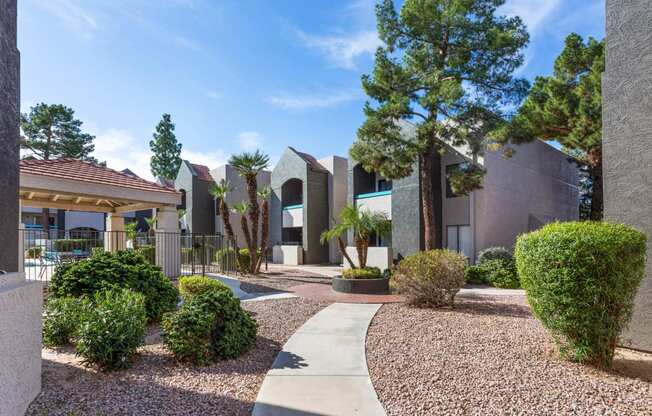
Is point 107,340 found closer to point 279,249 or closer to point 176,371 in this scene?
point 176,371

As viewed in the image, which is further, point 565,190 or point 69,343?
point 565,190

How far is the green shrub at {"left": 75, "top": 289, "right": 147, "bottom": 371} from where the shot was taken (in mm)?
4945

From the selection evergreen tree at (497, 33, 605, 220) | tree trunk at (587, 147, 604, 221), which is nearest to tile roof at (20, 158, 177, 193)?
evergreen tree at (497, 33, 605, 220)

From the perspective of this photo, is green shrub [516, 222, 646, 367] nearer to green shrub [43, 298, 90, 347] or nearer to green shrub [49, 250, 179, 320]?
green shrub [49, 250, 179, 320]

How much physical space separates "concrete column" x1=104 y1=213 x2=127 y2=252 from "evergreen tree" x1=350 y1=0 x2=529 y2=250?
1036 cm

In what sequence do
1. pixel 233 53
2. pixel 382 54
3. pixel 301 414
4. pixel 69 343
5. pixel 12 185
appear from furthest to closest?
pixel 382 54 < pixel 233 53 < pixel 69 343 < pixel 12 185 < pixel 301 414

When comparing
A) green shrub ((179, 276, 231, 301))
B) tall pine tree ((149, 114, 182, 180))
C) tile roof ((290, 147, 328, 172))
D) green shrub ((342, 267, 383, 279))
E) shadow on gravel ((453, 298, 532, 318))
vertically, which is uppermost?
tall pine tree ((149, 114, 182, 180))

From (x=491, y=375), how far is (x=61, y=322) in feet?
21.9

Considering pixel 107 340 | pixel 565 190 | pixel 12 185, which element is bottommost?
pixel 107 340

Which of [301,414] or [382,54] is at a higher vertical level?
[382,54]

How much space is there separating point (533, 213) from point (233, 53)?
17.0 meters

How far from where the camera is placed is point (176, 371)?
16.9ft

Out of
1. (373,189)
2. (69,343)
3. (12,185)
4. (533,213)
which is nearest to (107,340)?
(69,343)

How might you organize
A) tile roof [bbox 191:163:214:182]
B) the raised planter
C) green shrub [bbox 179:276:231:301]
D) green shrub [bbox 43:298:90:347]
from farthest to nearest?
tile roof [bbox 191:163:214:182]
the raised planter
green shrub [bbox 179:276:231:301]
green shrub [bbox 43:298:90:347]
